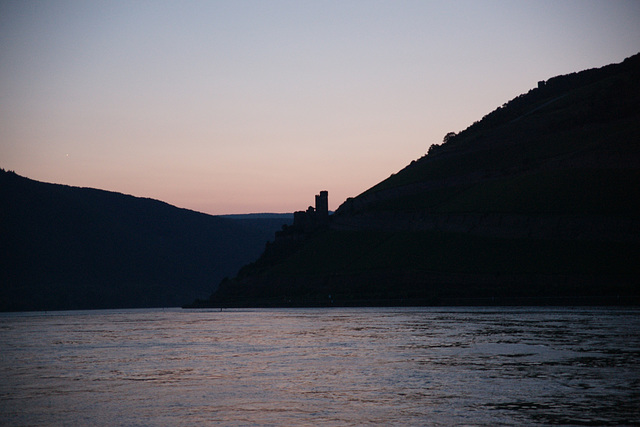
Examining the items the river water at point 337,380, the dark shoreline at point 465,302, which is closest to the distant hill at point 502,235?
the dark shoreline at point 465,302

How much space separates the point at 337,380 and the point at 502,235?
117798 mm

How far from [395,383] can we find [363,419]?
8.05 metres

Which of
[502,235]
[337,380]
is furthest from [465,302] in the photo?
[337,380]

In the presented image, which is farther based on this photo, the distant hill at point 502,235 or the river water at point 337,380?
the distant hill at point 502,235

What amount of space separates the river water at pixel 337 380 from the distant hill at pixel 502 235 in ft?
223

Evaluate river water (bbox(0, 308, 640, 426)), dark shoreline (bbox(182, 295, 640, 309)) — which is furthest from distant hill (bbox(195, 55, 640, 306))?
river water (bbox(0, 308, 640, 426))

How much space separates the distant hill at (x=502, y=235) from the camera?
125875mm

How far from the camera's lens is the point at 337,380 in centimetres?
3284

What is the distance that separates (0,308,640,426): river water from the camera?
80.5 feet

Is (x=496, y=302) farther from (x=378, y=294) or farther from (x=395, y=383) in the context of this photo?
(x=395, y=383)

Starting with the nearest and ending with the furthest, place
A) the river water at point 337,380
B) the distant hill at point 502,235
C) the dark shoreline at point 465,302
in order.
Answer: the river water at point 337,380
the dark shoreline at point 465,302
the distant hill at point 502,235

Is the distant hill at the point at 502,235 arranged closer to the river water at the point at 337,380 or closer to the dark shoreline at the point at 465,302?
the dark shoreline at the point at 465,302

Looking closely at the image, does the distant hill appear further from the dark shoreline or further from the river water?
the river water

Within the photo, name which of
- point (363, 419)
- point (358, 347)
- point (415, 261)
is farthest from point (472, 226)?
point (363, 419)
